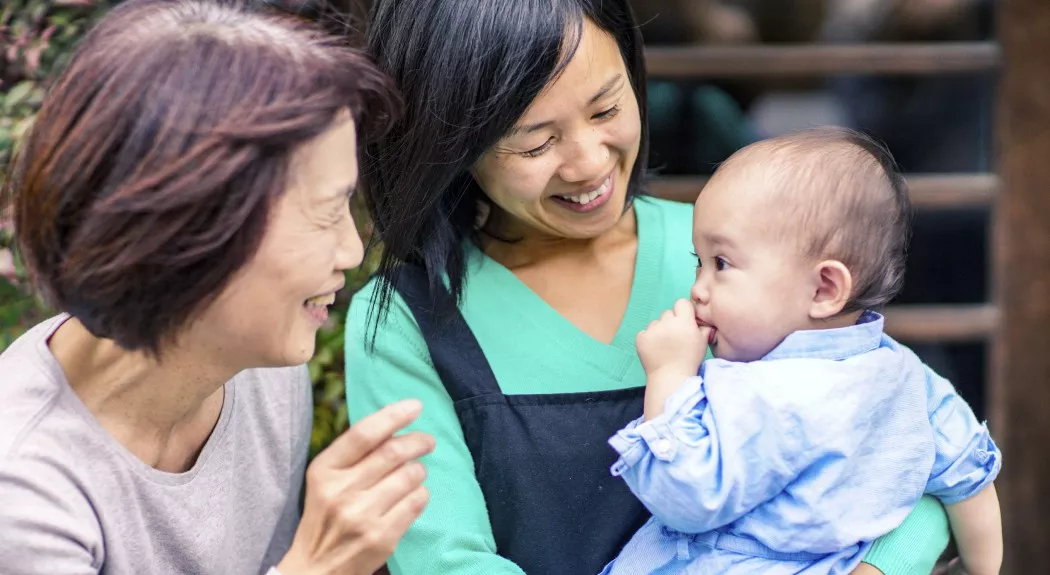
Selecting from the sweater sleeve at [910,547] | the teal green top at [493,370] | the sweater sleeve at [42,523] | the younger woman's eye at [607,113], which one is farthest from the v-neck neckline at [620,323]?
the sweater sleeve at [42,523]

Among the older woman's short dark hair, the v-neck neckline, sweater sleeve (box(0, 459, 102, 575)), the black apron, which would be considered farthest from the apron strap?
sweater sleeve (box(0, 459, 102, 575))

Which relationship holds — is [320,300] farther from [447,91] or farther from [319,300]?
[447,91]

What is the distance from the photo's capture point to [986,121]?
3.11 metres

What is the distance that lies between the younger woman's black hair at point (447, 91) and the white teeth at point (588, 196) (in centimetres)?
18

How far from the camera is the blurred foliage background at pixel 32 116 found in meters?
2.34

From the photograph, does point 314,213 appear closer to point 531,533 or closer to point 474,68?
point 474,68

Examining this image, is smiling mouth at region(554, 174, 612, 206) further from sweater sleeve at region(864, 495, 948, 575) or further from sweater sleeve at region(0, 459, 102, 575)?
sweater sleeve at region(0, 459, 102, 575)

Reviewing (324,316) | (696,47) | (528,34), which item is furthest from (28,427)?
(696,47)

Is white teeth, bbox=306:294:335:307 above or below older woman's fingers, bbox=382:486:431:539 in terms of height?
above

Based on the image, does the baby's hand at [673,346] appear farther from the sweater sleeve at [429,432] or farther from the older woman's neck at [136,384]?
the older woman's neck at [136,384]

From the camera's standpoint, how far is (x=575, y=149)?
1813 millimetres

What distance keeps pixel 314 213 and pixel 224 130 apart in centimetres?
18

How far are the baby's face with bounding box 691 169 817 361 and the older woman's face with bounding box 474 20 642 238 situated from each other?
0.19 metres

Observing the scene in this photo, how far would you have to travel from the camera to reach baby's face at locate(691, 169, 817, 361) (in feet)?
5.68
